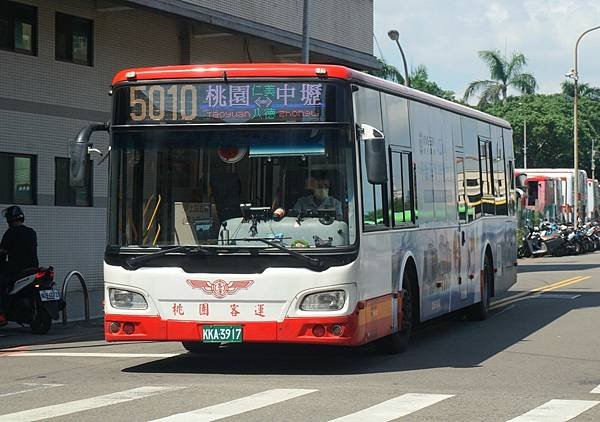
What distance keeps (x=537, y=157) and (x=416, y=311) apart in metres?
77.1

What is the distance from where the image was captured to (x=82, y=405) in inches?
397

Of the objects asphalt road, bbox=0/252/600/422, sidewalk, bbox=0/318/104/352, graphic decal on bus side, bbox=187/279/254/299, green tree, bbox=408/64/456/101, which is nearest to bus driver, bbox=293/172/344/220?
graphic decal on bus side, bbox=187/279/254/299

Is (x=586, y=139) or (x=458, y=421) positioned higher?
(x=586, y=139)

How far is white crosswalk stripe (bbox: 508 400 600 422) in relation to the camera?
9303 millimetres

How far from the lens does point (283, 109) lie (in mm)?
12039

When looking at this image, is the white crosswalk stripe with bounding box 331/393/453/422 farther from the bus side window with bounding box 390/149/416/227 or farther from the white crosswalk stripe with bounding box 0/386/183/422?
the bus side window with bounding box 390/149/416/227

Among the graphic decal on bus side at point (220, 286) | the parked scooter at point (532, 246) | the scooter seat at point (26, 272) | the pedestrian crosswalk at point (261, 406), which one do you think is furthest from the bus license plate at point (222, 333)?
the parked scooter at point (532, 246)

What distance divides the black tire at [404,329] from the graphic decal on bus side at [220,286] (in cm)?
256

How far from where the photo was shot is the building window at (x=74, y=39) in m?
24.4

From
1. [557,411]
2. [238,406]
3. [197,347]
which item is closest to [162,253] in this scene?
[238,406]

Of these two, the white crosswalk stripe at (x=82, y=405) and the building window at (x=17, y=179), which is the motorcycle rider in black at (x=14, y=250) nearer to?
the building window at (x=17, y=179)

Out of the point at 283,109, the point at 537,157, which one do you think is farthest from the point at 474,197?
the point at 537,157

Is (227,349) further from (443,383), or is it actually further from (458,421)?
(458,421)

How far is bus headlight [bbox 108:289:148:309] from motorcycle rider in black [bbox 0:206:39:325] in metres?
5.09
